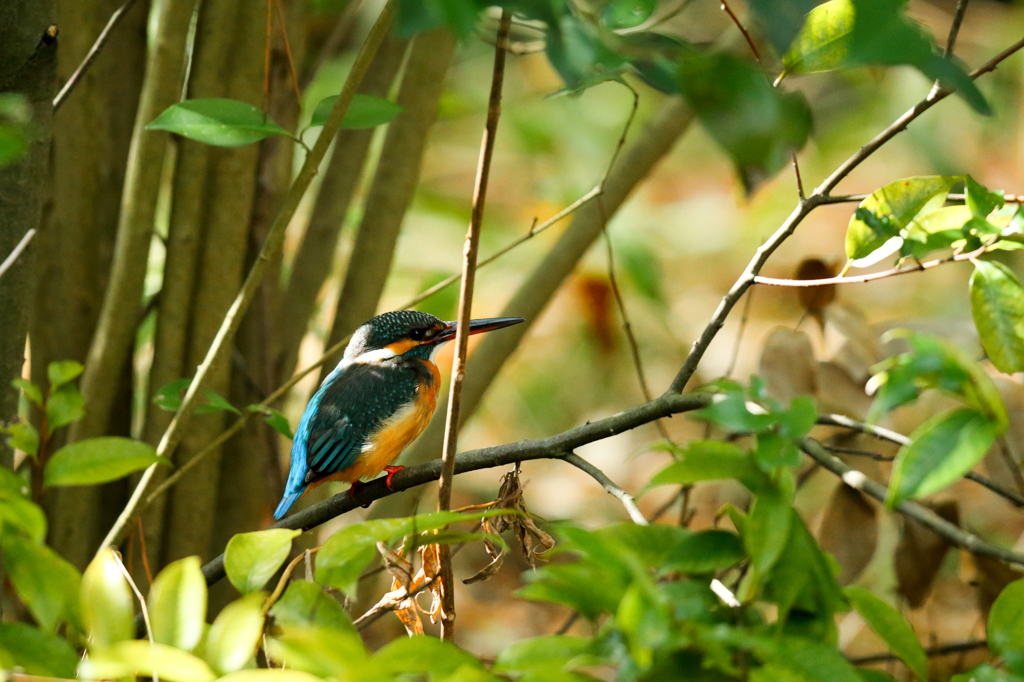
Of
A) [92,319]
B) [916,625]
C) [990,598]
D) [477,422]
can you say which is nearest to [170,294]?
[92,319]

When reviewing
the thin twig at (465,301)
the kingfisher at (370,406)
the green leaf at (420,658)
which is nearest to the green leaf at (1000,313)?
the thin twig at (465,301)

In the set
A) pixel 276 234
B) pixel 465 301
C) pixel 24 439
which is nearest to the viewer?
pixel 465 301

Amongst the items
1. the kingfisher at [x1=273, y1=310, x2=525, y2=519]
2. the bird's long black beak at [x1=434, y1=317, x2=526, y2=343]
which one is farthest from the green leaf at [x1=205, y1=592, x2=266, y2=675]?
the bird's long black beak at [x1=434, y1=317, x2=526, y2=343]

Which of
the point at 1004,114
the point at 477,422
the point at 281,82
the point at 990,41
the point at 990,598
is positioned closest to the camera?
the point at 990,598

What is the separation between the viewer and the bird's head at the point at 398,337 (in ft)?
5.78

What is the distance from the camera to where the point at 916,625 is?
1.88 m

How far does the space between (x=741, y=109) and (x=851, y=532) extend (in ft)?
3.54

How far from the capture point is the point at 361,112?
120 cm

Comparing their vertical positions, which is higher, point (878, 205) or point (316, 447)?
point (878, 205)

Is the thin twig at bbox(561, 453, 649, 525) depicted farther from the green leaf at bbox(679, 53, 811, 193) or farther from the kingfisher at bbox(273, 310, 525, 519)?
the kingfisher at bbox(273, 310, 525, 519)

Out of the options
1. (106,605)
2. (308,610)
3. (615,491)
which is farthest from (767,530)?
(106,605)

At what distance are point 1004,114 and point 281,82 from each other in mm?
3534

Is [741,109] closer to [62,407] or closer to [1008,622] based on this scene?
[1008,622]

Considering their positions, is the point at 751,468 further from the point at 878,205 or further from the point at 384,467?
the point at 384,467
